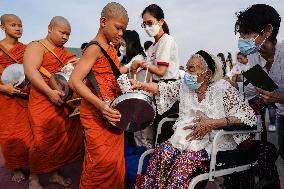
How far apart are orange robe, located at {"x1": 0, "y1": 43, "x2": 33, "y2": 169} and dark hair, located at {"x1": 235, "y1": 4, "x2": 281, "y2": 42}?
277cm

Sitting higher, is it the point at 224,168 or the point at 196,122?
the point at 196,122

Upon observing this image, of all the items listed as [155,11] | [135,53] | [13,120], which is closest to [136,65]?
[155,11]

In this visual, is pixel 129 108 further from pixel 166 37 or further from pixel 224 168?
pixel 166 37

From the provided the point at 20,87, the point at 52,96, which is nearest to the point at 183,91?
the point at 52,96

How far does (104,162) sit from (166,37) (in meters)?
1.67

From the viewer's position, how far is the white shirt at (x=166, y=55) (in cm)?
369

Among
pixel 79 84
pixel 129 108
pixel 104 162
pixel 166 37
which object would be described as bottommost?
pixel 104 162

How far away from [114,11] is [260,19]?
3.67ft

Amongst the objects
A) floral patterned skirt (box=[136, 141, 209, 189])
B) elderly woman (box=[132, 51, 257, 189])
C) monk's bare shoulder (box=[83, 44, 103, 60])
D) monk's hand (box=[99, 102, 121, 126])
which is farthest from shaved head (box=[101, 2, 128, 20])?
floral patterned skirt (box=[136, 141, 209, 189])

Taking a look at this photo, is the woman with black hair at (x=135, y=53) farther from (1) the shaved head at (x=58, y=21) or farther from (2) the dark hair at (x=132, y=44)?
(1) the shaved head at (x=58, y=21)

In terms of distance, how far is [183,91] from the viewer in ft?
10.5

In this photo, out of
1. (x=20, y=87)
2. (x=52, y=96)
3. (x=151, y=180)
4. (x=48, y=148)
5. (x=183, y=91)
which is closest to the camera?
(x=151, y=180)

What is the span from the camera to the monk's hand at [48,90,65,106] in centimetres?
350

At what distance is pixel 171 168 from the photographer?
9.09 ft
